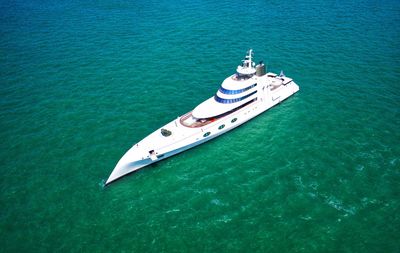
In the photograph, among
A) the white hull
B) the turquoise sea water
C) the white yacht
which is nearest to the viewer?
the turquoise sea water

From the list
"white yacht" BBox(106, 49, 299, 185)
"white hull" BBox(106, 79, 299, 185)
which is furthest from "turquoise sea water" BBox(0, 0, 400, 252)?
"white yacht" BBox(106, 49, 299, 185)

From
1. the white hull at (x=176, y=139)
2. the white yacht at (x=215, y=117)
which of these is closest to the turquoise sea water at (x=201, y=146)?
the white hull at (x=176, y=139)

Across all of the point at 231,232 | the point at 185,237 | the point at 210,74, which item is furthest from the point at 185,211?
the point at 210,74

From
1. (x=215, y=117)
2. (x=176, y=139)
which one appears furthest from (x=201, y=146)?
(x=215, y=117)

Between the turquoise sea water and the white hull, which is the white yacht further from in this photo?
the turquoise sea water

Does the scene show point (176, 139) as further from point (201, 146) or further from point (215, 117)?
point (215, 117)

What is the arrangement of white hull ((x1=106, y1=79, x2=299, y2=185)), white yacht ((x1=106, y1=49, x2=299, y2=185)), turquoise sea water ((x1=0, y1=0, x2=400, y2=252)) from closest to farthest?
1. turquoise sea water ((x1=0, y1=0, x2=400, y2=252))
2. white hull ((x1=106, y1=79, x2=299, y2=185))
3. white yacht ((x1=106, y1=49, x2=299, y2=185))

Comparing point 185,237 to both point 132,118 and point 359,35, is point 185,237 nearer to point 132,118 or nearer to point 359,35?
point 132,118
